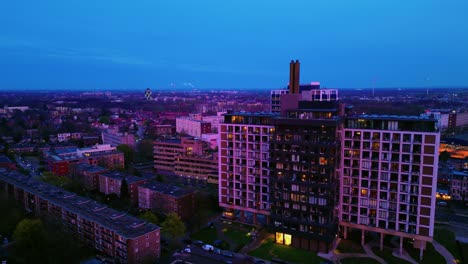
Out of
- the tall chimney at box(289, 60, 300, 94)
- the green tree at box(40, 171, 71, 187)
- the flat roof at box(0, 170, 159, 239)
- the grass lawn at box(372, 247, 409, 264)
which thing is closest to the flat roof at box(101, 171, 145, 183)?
the green tree at box(40, 171, 71, 187)

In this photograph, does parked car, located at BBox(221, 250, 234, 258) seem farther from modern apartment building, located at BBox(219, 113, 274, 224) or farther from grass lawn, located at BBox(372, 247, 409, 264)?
grass lawn, located at BBox(372, 247, 409, 264)

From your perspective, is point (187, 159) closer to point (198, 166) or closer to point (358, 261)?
point (198, 166)

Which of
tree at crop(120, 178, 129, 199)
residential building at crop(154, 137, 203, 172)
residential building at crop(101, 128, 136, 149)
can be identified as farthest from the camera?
residential building at crop(101, 128, 136, 149)

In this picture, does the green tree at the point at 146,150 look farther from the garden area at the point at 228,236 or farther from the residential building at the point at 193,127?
the garden area at the point at 228,236

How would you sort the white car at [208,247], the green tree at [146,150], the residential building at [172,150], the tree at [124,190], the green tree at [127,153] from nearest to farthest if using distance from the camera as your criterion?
the white car at [208,247] → the tree at [124,190] → the residential building at [172,150] → the green tree at [127,153] → the green tree at [146,150]

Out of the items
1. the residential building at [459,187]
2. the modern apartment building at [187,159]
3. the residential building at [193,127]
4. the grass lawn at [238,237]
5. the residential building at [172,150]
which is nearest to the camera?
the grass lawn at [238,237]

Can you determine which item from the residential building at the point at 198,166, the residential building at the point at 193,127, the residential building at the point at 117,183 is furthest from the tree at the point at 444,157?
the residential building at the point at 193,127
